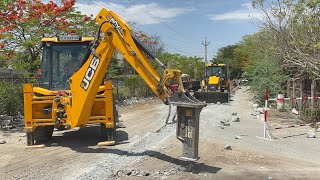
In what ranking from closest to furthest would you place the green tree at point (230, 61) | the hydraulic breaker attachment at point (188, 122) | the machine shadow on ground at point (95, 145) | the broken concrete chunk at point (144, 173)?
1. the hydraulic breaker attachment at point (188, 122)
2. the broken concrete chunk at point (144, 173)
3. the machine shadow on ground at point (95, 145)
4. the green tree at point (230, 61)

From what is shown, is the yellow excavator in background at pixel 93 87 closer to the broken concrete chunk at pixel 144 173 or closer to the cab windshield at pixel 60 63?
the cab windshield at pixel 60 63

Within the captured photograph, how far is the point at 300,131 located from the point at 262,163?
5097 mm

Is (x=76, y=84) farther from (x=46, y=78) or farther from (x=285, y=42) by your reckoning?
(x=285, y=42)

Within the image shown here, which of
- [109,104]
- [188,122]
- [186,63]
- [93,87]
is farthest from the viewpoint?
[186,63]

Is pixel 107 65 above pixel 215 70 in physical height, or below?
below

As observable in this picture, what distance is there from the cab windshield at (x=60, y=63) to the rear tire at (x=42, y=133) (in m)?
1.18

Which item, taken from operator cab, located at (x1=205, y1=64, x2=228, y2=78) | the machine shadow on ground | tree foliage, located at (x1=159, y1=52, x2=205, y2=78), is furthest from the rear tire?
tree foliage, located at (x1=159, y1=52, x2=205, y2=78)

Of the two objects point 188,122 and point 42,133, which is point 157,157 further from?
point 42,133

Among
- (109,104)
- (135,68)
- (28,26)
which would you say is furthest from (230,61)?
(135,68)

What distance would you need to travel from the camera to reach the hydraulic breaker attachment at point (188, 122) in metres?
6.86

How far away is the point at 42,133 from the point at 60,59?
2.14 m

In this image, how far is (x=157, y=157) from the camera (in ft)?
27.6

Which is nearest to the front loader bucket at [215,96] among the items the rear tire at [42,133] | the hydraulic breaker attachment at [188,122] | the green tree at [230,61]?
the rear tire at [42,133]

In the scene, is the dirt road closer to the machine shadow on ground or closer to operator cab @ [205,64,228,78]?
the machine shadow on ground
